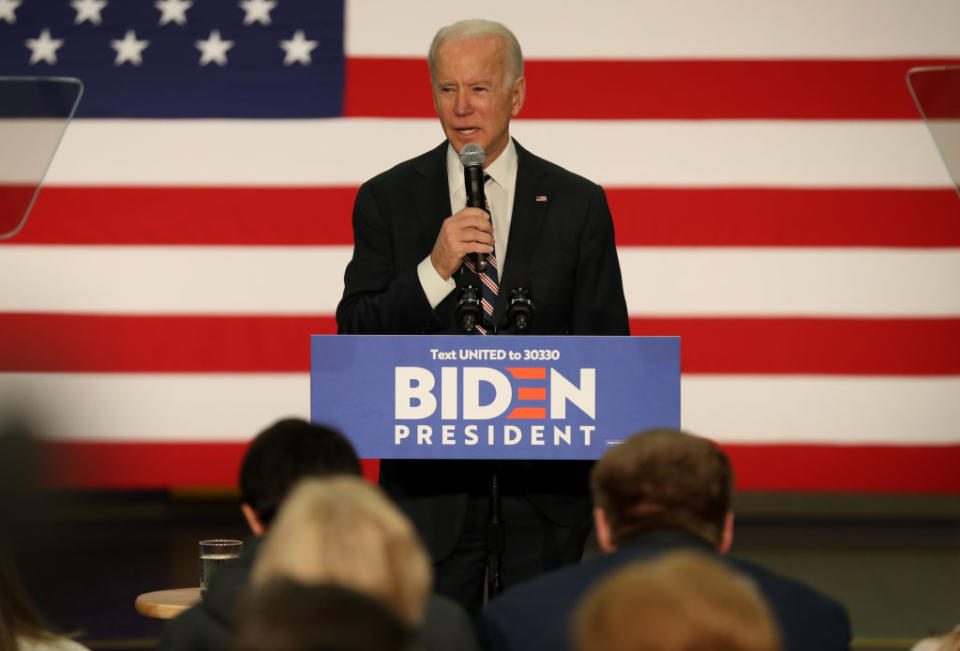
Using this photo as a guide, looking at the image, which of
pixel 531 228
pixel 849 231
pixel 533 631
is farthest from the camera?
pixel 849 231

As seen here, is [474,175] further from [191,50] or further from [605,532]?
[191,50]

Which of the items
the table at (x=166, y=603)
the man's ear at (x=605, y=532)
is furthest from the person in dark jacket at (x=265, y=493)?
the table at (x=166, y=603)

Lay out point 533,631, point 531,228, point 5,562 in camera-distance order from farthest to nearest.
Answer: point 531,228, point 5,562, point 533,631

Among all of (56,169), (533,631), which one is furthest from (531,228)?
(56,169)

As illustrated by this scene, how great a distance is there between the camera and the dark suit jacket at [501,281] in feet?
7.79

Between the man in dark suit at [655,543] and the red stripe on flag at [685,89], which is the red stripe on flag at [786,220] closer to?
the red stripe on flag at [685,89]

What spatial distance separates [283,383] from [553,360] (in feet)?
11.7

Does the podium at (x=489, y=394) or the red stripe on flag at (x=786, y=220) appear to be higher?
the red stripe on flag at (x=786, y=220)

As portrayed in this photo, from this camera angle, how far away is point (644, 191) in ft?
18.1

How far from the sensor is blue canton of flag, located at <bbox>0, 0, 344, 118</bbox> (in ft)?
18.2

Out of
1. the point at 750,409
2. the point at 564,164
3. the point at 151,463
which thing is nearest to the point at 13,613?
the point at 151,463

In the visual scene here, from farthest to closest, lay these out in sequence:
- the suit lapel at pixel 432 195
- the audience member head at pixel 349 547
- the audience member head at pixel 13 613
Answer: the suit lapel at pixel 432 195, the audience member head at pixel 13 613, the audience member head at pixel 349 547

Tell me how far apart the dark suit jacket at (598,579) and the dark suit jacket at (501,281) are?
0.80m

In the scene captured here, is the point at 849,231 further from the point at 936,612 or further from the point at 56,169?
the point at 56,169
